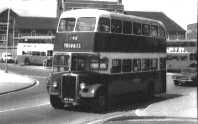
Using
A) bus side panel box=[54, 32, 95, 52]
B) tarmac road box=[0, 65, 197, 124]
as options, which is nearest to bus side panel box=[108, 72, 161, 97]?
tarmac road box=[0, 65, 197, 124]

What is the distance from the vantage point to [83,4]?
102m

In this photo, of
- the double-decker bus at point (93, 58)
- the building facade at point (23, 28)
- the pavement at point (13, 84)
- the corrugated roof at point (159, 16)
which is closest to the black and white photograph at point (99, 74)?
the double-decker bus at point (93, 58)

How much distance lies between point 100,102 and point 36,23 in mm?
93700

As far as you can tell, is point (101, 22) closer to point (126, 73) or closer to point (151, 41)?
point (126, 73)

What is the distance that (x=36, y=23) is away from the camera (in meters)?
106

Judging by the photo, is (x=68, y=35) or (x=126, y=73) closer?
(x=68, y=35)

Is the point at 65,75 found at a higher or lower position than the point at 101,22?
lower

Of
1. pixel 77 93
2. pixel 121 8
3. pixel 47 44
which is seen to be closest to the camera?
pixel 77 93

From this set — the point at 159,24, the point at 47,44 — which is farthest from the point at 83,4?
the point at 159,24

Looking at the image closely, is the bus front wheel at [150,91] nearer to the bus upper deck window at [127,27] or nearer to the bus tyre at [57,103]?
the bus upper deck window at [127,27]

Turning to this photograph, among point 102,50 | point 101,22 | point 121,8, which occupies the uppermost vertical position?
point 121,8

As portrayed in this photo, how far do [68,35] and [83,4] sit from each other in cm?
8791

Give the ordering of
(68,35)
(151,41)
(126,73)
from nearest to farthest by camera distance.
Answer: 1. (68,35)
2. (126,73)
3. (151,41)

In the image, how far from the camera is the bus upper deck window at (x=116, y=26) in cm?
1545
